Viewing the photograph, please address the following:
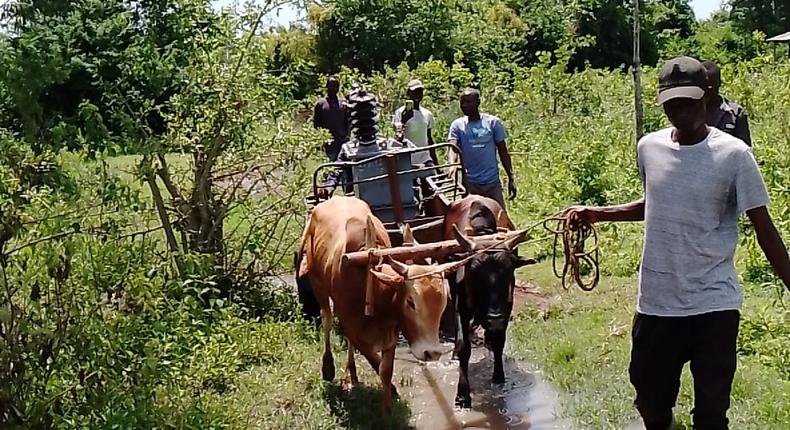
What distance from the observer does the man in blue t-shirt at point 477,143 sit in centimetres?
795

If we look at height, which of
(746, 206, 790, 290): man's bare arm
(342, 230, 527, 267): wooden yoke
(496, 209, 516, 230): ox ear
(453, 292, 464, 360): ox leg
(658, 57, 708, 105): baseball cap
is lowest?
(453, 292, 464, 360): ox leg

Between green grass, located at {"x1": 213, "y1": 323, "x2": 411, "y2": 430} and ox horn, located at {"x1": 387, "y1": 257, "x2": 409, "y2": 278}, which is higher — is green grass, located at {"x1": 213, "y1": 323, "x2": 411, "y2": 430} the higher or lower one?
the lower one

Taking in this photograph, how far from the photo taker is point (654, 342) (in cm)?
402

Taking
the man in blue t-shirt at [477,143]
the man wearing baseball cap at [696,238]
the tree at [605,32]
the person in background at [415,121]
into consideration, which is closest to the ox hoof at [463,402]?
the man wearing baseball cap at [696,238]

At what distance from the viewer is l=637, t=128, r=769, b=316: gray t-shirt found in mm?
3730

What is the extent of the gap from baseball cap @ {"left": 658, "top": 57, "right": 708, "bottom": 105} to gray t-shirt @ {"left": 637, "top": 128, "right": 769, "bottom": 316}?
0.20 metres

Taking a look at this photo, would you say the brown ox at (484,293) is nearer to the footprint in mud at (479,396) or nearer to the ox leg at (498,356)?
the ox leg at (498,356)

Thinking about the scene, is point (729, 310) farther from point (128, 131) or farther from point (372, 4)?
point (372, 4)

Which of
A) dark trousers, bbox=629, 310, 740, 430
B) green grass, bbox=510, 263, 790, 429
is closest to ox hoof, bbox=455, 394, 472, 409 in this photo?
green grass, bbox=510, 263, 790, 429

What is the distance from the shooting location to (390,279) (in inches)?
205

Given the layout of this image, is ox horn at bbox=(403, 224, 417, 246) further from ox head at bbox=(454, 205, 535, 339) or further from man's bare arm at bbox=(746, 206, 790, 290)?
man's bare arm at bbox=(746, 206, 790, 290)

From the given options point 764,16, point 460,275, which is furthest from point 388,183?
point 764,16

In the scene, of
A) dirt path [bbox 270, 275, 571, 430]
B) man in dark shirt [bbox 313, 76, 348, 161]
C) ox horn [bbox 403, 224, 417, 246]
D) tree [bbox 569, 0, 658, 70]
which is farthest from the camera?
tree [bbox 569, 0, 658, 70]

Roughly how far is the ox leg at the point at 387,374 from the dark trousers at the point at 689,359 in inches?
71.3
